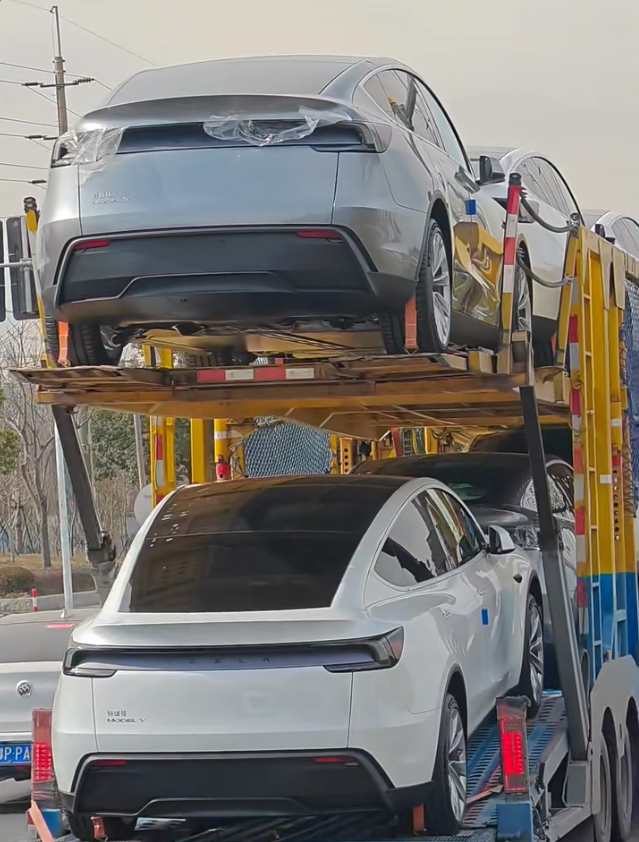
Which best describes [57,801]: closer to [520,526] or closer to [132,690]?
[132,690]

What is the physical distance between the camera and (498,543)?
22.9 ft

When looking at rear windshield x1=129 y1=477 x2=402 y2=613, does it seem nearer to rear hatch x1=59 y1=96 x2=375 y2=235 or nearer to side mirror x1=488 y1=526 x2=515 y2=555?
side mirror x1=488 y1=526 x2=515 y2=555

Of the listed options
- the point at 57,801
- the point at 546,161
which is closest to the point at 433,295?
the point at 57,801

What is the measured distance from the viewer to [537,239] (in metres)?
8.22

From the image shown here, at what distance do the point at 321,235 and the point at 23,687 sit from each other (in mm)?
4198

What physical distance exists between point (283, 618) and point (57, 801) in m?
1.21

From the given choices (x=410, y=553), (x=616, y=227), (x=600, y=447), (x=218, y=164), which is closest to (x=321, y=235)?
(x=218, y=164)

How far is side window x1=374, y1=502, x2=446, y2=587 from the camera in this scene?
18.4 feet

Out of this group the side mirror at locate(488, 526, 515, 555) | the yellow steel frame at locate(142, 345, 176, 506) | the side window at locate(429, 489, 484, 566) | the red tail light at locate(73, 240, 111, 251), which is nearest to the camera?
the red tail light at locate(73, 240, 111, 251)

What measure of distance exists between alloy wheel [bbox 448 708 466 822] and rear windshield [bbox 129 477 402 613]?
2.49 feet

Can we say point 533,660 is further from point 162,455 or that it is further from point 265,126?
point 265,126

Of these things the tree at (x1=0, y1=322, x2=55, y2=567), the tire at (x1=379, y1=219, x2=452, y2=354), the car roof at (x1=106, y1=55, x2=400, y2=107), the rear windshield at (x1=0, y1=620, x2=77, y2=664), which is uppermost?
the car roof at (x1=106, y1=55, x2=400, y2=107)

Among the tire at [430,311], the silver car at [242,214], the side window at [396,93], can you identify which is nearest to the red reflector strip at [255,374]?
the silver car at [242,214]

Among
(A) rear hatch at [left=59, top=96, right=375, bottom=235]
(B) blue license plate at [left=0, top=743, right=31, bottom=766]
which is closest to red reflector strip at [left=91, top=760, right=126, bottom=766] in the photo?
(A) rear hatch at [left=59, top=96, right=375, bottom=235]
